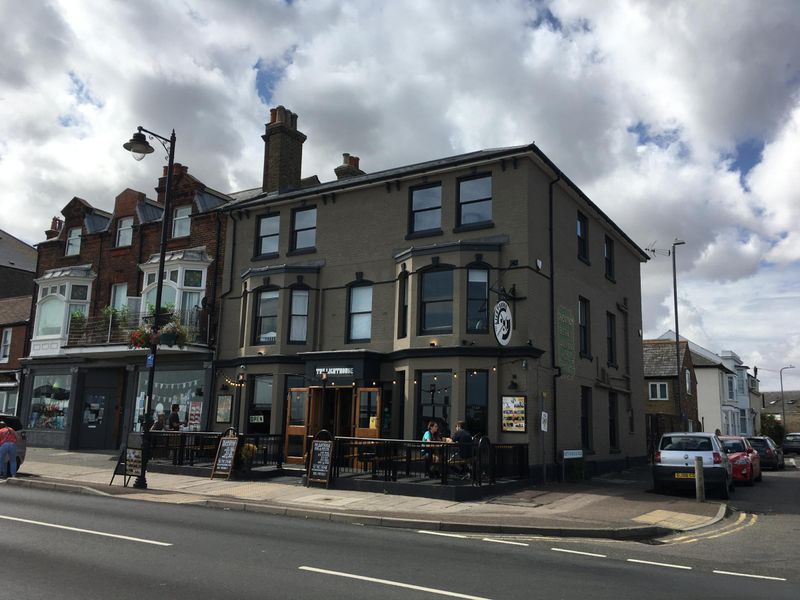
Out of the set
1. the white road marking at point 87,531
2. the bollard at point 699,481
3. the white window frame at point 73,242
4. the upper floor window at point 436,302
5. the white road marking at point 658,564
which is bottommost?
the white road marking at point 658,564

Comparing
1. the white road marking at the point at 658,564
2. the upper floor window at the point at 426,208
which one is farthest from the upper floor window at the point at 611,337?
the white road marking at the point at 658,564

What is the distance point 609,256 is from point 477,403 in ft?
34.3

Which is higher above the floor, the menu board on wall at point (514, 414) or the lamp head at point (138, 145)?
the lamp head at point (138, 145)

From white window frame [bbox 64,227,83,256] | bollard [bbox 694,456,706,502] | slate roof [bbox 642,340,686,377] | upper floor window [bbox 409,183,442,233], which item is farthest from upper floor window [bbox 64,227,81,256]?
slate roof [bbox 642,340,686,377]

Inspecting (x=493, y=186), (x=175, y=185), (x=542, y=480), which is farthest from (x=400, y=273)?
(x=175, y=185)

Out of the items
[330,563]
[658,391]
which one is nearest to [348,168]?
[330,563]

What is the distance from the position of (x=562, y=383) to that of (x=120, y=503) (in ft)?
41.3

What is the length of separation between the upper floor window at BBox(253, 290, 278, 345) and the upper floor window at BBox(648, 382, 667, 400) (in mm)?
29236

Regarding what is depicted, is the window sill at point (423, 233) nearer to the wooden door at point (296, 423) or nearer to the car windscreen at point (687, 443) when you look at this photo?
the wooden door at point (296, 423)

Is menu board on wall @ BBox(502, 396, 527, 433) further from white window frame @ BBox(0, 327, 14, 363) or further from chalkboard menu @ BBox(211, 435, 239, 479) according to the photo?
white window frame @ BBox(0, 327, 14, 363)

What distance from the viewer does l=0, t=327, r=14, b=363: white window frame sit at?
33.2 metres

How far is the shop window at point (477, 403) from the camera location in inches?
723

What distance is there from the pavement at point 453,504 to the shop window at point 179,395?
4876 millimetres

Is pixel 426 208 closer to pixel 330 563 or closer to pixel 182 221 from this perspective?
pixel 182 221
